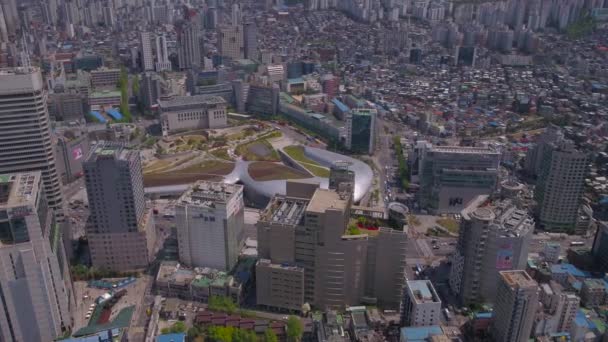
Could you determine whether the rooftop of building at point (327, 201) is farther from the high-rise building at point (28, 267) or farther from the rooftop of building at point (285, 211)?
the high-rise building at point (28, 267)

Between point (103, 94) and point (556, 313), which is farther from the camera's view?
point (103, 94)

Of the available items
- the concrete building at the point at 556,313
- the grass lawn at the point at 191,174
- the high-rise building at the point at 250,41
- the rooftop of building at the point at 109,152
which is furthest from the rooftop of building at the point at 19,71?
the high-rise building at the point at 250,41

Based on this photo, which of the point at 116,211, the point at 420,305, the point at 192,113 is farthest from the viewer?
the point at 192,113

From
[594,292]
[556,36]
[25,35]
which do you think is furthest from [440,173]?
[25,35]

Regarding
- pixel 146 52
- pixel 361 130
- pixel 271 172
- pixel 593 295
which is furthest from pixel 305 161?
pixel 146 52

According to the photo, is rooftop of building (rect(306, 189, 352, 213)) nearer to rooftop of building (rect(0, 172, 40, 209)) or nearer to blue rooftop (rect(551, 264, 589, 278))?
rooftop of building (rect(0, 172, 40, 209))

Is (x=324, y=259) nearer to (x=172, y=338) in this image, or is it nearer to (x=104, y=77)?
(x=172, y=338)

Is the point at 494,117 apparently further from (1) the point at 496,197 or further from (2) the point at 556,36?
(2) the point at 556,36
